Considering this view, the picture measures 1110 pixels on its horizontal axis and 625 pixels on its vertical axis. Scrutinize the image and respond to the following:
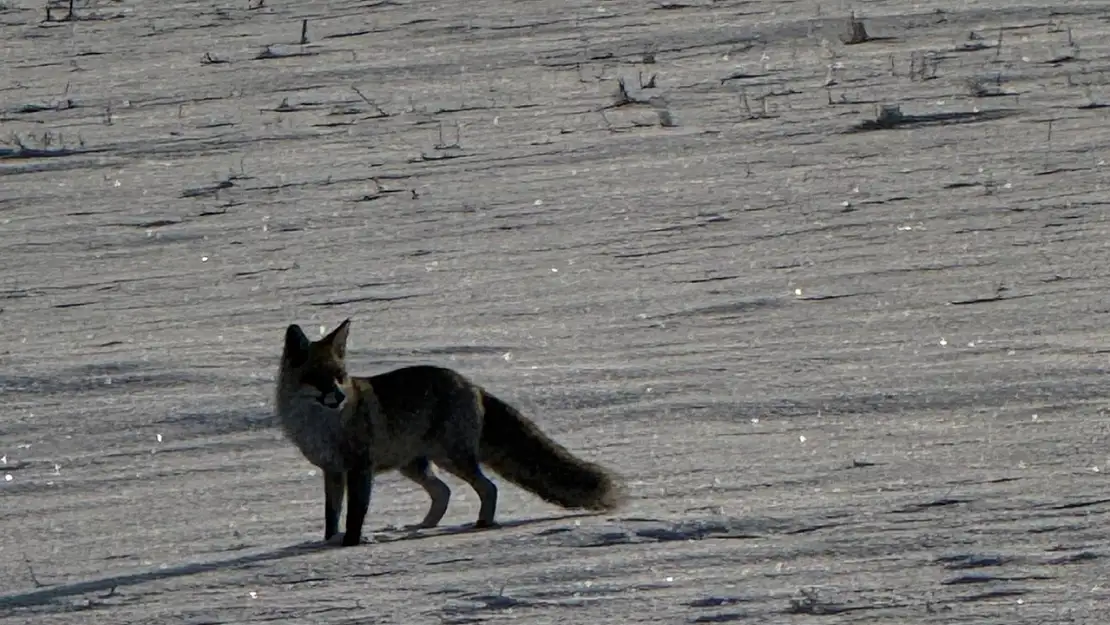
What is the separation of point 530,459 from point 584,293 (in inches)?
129

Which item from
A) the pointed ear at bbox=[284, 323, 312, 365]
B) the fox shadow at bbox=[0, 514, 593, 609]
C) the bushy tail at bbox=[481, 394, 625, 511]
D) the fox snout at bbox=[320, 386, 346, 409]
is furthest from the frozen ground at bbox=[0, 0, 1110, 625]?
the pointed ear at bbox=[284, 323, 312, 365]

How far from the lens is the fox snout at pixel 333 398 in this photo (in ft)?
22.5

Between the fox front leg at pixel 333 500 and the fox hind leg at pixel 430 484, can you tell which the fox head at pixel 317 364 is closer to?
the fox front leg at pixel 333 500

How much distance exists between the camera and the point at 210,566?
640 cm

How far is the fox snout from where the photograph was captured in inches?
270

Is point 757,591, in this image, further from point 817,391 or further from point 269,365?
point 269,365

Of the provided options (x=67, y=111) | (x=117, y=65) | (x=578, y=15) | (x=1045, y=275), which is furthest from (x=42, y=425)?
(x=578, y=15)

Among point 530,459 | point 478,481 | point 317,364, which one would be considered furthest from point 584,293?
point 317,364

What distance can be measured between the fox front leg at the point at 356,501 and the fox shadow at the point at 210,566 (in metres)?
0.06

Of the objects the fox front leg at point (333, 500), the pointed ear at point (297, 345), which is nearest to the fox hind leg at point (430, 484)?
the fox front leg at point (333, 500)

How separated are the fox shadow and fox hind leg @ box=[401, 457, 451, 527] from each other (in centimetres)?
16

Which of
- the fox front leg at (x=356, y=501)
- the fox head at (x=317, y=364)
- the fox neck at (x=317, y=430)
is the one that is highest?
the fox head at (x=317, y=364)

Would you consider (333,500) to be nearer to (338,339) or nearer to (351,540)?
(351,540)

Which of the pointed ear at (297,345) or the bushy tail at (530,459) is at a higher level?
the pointed ear at (297,345)
